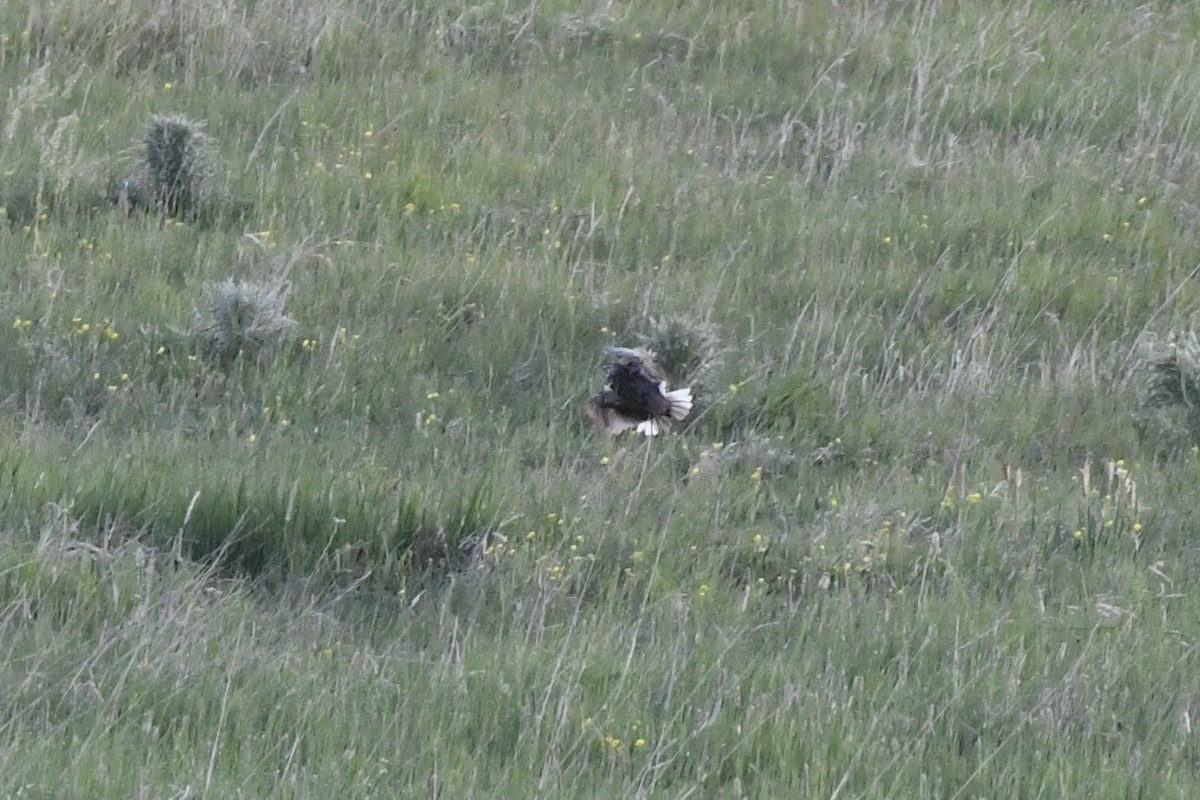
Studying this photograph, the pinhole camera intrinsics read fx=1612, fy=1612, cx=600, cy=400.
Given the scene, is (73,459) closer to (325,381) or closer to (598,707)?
(325,381)

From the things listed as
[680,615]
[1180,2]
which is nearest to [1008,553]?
[680,615]

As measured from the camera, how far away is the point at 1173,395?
18.5 feet

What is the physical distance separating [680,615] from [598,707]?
577mm

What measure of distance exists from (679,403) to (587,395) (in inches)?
13.8

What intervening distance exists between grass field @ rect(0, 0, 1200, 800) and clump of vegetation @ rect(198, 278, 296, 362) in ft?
0.07

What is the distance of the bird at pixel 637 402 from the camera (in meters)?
5.31

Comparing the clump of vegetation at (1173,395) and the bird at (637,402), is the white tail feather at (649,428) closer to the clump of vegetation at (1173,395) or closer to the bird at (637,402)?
the bird at (637,402)

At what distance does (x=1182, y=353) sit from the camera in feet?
18.5

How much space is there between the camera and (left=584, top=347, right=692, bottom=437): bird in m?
5.31

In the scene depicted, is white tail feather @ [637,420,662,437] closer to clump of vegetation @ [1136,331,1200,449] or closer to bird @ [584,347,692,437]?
bird @ [584,347,692,437]

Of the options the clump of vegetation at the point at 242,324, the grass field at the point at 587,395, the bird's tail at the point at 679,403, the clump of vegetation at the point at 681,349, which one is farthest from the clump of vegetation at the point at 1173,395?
the clump of vegetation at the point at 242,324

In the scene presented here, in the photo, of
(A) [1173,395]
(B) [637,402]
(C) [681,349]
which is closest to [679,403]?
(B) [637,402]

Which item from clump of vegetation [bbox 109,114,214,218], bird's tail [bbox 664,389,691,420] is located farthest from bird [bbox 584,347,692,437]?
clump of vegetation [bbox 109,114,214,218]

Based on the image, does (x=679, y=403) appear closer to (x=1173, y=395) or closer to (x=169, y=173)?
(x=1173, y=395)
